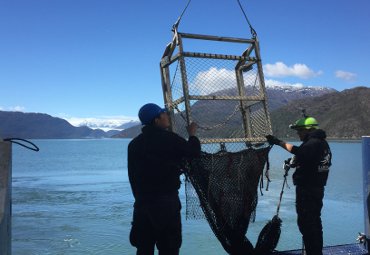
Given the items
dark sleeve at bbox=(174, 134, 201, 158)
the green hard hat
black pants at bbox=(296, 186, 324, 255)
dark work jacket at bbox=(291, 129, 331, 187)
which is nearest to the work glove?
dark work jacket at bbox=(291, 129, 331, 187)

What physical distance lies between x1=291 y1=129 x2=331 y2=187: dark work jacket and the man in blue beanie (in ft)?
4.91

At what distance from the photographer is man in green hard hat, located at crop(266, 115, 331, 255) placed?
498 centimetres

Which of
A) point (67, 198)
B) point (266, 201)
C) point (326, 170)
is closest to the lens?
point (326, 170)

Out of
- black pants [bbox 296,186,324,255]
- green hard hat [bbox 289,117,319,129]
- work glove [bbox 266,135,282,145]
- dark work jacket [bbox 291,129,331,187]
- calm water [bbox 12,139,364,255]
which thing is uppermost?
green hard hat [bbox 289,117,319,129]

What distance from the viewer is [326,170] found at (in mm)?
5051

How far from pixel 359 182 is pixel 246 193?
22961 millimetres

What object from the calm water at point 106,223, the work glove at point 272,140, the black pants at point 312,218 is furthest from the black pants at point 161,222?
the calm water at point 106,223

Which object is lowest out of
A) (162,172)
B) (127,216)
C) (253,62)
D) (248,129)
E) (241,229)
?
(127,216)

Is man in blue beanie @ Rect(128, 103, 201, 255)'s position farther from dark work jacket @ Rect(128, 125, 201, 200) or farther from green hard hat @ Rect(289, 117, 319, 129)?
green hard hat @ Rect(289, 117, 319, 129)

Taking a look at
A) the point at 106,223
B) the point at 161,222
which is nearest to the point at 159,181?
the point at 161,222

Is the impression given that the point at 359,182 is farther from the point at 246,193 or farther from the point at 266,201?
the point at 246,193

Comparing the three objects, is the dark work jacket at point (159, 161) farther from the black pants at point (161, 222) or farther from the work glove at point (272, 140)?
the work glove at point (272, 140)

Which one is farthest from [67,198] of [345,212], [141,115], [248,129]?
[141,115]

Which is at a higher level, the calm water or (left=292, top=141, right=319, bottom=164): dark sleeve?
(left=292, top=141, right=319, bottom=164): dark sleeve
